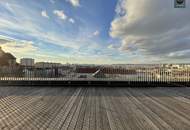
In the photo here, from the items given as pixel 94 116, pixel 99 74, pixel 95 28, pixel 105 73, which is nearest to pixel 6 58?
pixel 95 28

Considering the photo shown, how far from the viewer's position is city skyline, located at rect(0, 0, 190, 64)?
325 inches

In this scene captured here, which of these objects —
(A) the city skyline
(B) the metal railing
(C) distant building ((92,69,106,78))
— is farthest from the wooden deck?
(A) the city skyline

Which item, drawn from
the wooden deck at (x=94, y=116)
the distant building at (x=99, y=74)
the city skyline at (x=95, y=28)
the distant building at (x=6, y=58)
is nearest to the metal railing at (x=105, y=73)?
the distant building at (x=99, y=74)

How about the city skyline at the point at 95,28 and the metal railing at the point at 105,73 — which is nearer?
the metal railing at the point at 105,73

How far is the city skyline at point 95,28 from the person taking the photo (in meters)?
8.27

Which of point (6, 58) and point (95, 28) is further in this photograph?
point (6, 58)

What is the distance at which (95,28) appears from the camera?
11.2 metres

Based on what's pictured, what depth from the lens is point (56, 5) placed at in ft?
27.7

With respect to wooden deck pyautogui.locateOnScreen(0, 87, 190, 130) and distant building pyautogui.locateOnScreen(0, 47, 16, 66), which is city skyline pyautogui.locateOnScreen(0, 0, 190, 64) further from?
wooden deck pyautogui.locateOnScreen(0, 87, 190, 130)

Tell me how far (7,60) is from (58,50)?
5155mm

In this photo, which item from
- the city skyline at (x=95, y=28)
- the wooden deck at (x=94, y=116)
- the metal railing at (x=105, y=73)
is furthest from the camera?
the city skyline at (x=95, y=28)

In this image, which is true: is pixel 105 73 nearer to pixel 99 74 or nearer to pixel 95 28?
pixel 99 74

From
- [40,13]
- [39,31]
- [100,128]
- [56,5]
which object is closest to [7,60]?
[39,31]

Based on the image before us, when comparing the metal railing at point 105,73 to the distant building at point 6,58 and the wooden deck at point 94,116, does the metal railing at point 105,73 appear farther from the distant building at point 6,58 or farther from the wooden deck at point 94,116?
the distant building at point 6,58
